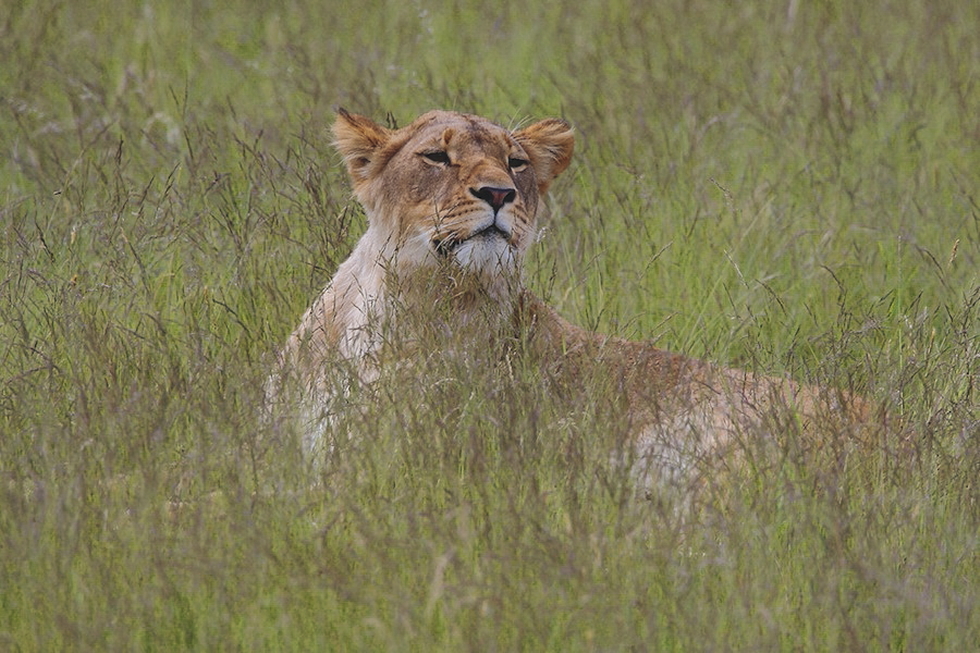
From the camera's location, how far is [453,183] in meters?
5.10

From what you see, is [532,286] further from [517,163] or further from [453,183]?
[453,183]

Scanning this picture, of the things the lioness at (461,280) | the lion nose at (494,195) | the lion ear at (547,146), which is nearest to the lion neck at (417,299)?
the lioness at (461,280)

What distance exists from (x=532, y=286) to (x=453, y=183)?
970 mm

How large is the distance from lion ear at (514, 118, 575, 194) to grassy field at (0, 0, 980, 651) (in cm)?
34

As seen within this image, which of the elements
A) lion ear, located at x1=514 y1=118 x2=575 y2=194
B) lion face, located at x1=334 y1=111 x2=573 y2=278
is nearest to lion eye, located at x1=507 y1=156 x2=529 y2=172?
lion face, located at x1=334 y1=111 x2=573 y2=278

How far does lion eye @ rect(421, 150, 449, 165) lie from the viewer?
17.2 ft

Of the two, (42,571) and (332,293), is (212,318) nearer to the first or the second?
(332,293)

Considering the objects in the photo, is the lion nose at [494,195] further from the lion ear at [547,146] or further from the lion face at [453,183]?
the lion ear at [547,146]

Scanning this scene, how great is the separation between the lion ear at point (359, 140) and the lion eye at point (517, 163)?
0.45 meters

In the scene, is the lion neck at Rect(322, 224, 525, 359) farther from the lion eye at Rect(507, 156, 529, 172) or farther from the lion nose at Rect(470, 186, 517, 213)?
the lion eye at Rect(507, 156, 529, 172)

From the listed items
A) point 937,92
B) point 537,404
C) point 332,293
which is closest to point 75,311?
point 332,293

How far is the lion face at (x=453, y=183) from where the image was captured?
499 centimetres

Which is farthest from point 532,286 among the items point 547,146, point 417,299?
point 417,299

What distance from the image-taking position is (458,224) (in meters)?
4.99
